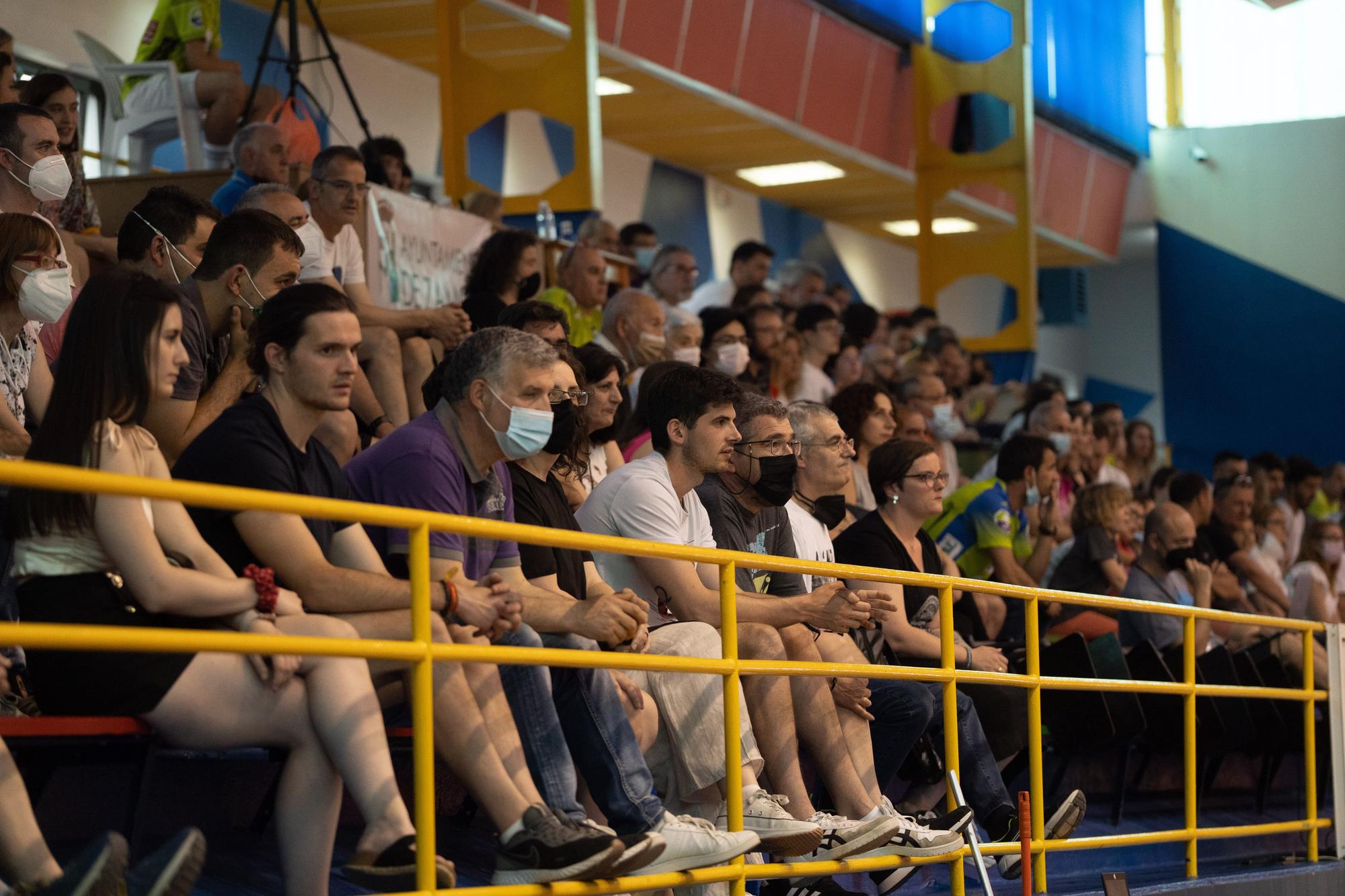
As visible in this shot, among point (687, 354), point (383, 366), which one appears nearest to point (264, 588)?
point (383, 366)

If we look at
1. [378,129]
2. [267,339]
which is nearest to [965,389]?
[378,129]

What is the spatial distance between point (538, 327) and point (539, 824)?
231cm

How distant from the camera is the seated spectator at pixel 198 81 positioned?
309 inches

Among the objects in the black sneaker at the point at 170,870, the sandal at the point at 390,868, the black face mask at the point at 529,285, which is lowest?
the sandal at the point at 390,868

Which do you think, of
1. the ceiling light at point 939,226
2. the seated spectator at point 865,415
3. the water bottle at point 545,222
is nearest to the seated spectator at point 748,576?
the seated spectator at point 865,415

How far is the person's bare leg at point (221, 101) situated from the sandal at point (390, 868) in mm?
5548

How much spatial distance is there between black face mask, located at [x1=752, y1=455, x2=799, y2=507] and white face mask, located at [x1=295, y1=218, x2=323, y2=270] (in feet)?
6.88

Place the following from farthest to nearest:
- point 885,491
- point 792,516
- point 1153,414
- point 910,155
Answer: point 1153,414, point 910,155, point 885,491, point 792,516

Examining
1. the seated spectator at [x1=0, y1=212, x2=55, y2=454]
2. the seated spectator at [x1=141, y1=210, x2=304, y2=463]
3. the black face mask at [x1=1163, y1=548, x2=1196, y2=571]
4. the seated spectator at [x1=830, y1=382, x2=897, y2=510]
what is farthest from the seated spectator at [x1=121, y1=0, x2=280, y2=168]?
the black face mask at [x1=1163, y1=548, x2=1196, y2=571]

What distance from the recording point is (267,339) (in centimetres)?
349

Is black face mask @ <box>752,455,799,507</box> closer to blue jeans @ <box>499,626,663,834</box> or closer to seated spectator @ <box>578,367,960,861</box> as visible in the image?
seated spectator @ <box>578,367,960,861</box>

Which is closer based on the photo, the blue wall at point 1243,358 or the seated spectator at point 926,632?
the seated spectator at point 926,632

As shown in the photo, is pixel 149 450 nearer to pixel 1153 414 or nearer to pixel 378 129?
pixel 378 129

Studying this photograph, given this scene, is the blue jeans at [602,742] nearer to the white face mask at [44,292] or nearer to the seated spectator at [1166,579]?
the white face mask at [44,292]
